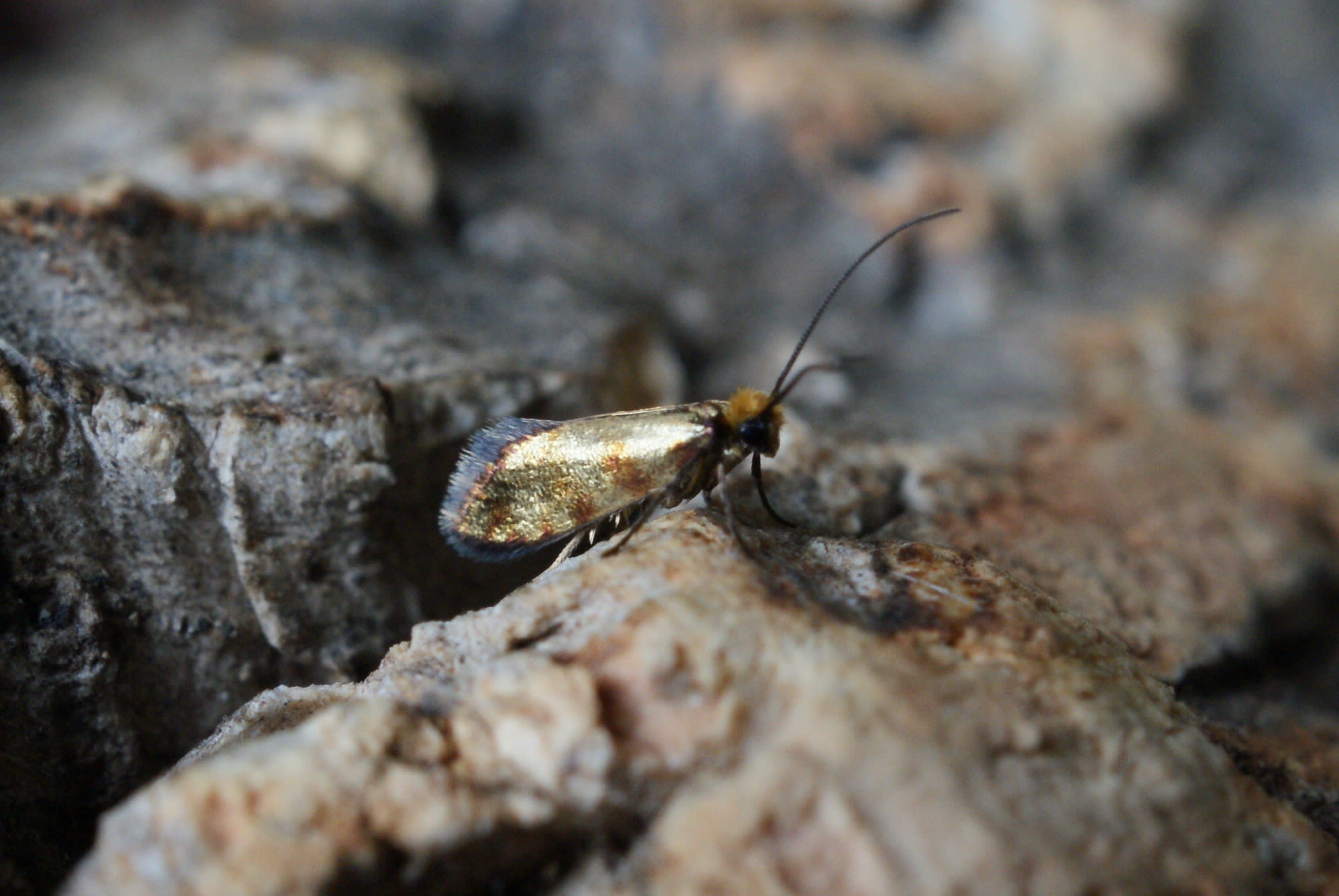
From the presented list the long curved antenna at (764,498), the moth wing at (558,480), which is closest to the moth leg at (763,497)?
the long curved antenna at (764,498)

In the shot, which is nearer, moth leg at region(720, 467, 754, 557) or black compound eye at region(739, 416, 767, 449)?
moth leg at region(720, 467, 754, 557)

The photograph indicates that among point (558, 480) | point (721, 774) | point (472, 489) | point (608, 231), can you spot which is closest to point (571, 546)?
point (558, 480)

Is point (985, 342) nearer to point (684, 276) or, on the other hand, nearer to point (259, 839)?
point (684, 276)

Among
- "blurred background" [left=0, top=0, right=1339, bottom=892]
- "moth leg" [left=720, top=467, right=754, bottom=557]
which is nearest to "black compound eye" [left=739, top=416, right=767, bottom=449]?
"moth leg" [left=720, top=467, right=754, bottom=557]

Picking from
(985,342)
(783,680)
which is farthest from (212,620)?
(985,342)

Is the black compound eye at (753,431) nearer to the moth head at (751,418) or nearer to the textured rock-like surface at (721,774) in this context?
the moth head at (751,418)

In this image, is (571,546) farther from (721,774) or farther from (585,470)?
(721,774)

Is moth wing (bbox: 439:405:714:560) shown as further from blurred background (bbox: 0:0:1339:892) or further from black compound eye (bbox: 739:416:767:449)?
blurred background (bbox: 0:0:1339:892)
